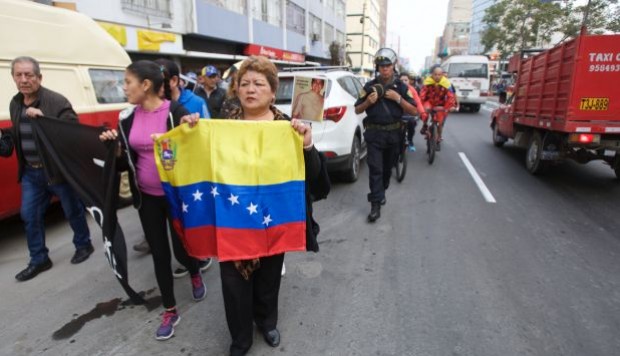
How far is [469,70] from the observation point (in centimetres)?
2064

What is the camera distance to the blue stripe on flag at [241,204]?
2.15 meters

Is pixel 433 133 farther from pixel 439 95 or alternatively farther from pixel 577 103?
pixel 577 103

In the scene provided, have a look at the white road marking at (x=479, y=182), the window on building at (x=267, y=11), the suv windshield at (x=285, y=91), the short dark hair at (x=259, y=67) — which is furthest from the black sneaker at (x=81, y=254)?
the window on building at (x=267, y=11)

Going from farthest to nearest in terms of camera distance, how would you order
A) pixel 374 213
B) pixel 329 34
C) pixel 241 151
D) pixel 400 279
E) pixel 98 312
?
1. pixel 329 34
2. pixel 374 213
3. pixel 400 279
4. pixel 98 312
5. pixel 241 151

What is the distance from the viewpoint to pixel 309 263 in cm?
383

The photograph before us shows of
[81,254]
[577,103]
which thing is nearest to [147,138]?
[81,254]

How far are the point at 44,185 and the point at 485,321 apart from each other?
406cm

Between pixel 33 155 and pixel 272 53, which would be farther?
pixel 272 53

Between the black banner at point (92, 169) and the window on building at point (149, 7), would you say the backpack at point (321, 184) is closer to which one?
the black banner at point (92, 169)

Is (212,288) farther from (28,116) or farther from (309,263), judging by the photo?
(28,116)

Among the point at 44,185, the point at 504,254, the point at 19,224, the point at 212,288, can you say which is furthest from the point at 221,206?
the point at 19,224

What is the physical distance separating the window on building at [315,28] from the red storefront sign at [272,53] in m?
3.21

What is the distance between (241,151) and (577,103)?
5.81m

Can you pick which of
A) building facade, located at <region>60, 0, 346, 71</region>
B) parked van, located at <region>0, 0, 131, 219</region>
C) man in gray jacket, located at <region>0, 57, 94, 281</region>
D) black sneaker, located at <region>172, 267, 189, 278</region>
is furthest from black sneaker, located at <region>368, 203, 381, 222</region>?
building facade, located at <region>60, 0, 346, 71</region>
